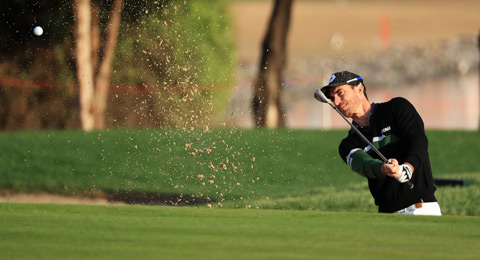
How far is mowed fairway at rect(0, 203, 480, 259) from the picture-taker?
6.48 metres

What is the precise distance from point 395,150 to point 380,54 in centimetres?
3488

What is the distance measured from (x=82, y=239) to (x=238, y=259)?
109 cm

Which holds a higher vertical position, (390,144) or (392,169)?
(390,144)

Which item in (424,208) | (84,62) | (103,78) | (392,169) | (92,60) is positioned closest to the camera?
(392,169)

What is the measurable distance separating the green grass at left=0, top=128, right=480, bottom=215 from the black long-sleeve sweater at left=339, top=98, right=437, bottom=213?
538 cm

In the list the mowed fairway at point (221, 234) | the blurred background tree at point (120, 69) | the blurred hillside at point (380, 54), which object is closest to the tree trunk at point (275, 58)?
the blurred background tree at point (120, 69)

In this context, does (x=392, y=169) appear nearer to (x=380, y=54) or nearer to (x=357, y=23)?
(x=380, y=54)

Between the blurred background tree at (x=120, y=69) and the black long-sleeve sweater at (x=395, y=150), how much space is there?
14034 mm

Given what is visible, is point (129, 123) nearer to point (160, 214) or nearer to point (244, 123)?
point (244, 123)

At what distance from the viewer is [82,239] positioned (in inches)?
270

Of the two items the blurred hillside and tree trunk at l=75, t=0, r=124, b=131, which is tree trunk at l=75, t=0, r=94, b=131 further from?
the blurred hillside

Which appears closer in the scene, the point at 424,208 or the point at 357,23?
the point at 424,208

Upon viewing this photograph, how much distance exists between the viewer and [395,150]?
8.73 m

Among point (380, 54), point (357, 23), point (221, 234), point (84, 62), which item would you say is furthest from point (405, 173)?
point (357, 23)
